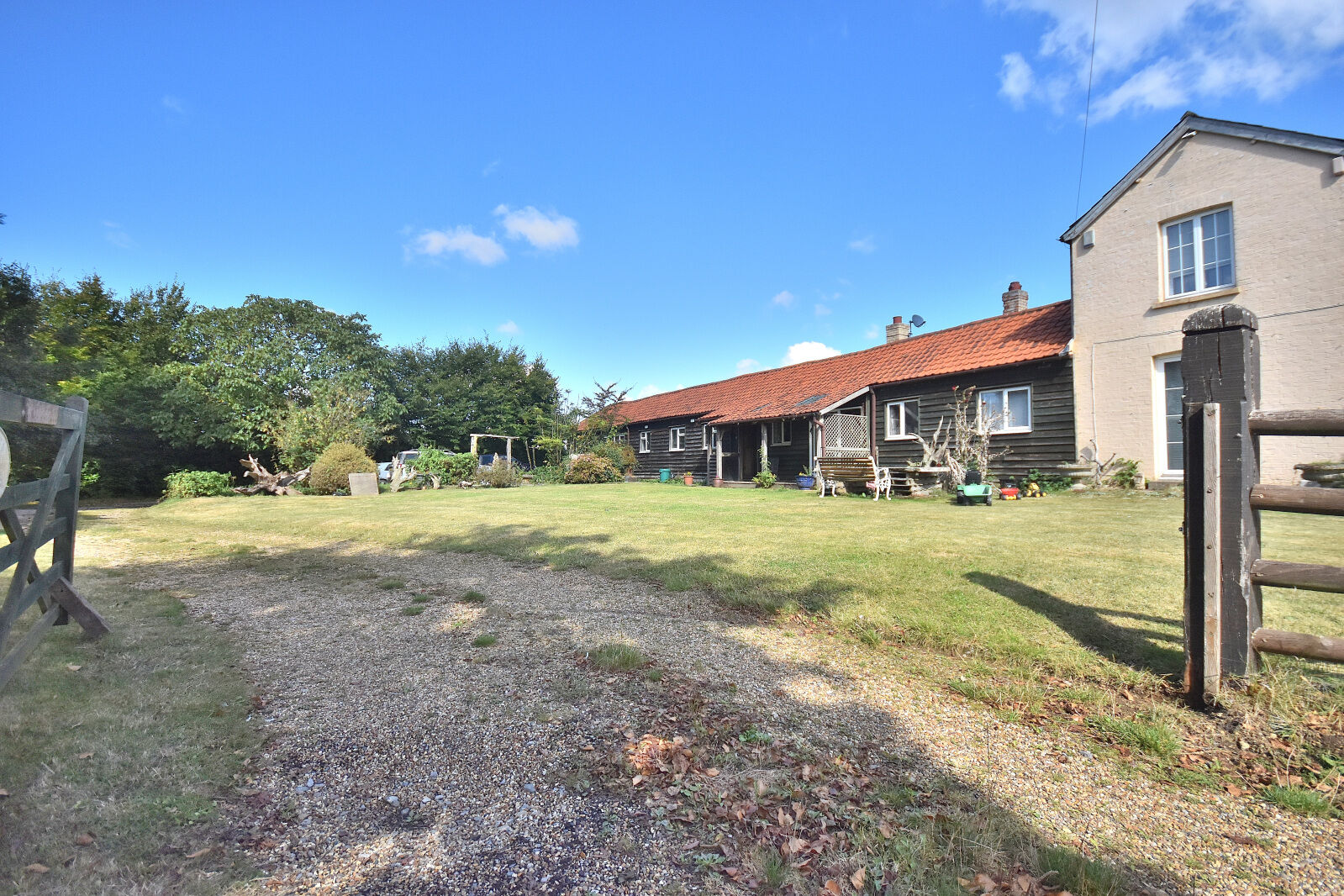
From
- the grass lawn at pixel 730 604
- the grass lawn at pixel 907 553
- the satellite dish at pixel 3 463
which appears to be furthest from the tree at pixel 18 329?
the satellite dish at pixel 3 463

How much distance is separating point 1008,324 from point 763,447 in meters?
8.71

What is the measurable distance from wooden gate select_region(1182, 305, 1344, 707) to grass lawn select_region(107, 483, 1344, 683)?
487mm

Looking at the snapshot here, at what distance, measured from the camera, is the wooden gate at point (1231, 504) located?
9.88 feet

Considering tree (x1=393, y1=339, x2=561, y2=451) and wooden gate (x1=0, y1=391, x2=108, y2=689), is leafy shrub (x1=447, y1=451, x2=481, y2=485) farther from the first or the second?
wooden gate (x1=0, y1=391, x2=108, y2=689)

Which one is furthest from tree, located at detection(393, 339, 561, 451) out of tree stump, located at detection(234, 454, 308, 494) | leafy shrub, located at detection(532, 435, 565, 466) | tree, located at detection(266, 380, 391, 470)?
tree stump, located at detection(234, 454, 308, 494)

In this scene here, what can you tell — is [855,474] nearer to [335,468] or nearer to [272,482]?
[335,468]

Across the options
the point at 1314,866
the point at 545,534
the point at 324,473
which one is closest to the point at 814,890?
the point at 1314,866

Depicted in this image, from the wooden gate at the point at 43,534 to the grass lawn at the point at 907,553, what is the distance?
3.70 metres

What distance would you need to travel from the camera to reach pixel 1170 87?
1155cm

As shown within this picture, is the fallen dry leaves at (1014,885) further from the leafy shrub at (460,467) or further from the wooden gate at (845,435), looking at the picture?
the leafy shrub at (460,467)

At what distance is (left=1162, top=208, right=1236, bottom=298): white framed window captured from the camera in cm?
1285

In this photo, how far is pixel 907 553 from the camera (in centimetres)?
671

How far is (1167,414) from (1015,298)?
8.17 metres

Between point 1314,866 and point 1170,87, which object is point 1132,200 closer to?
point 1170,87
